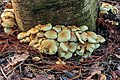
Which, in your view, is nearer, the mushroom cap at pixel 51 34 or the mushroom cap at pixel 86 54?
the mushroom cap at pixel 51 34

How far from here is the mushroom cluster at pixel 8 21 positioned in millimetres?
2529

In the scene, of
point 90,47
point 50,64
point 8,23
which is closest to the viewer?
point 50,64

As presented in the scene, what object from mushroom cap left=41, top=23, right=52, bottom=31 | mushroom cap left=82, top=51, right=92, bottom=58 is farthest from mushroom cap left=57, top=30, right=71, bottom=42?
mushroom cap left=82, top=51, right=92, bottom=58

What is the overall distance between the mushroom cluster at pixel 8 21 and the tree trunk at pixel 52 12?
0.11 metres

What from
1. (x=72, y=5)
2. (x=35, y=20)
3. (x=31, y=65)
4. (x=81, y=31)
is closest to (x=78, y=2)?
(x=72, y=5)

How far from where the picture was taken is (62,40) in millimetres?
2254

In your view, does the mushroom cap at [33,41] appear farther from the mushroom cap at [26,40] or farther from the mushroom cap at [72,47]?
the mushroom cap at [72,47]

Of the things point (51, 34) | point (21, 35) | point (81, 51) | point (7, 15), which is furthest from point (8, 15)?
point (81, 51)

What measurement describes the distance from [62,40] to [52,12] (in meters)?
0.25

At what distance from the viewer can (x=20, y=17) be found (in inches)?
95.7

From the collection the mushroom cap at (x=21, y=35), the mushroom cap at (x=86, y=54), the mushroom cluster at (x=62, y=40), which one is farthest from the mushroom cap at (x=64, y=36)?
the mushroom cap at (x=21, y=35)

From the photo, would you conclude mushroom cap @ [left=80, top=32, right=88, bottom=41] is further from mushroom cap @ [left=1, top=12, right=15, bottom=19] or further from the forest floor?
mushroom cap @ [left=1, top=12, right=15, bottom=19]

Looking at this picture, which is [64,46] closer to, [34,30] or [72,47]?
[72,47]

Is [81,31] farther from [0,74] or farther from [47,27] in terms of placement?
[0,74]
